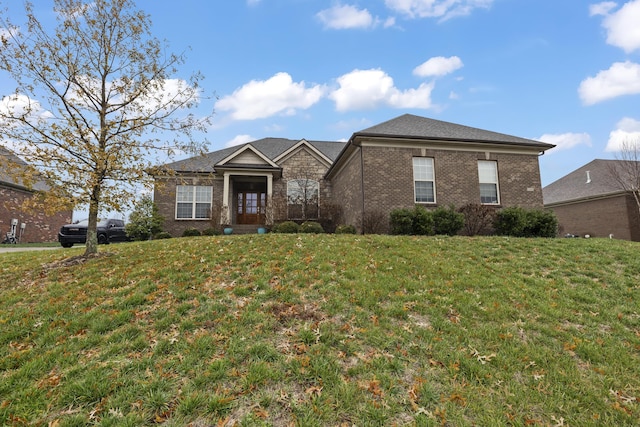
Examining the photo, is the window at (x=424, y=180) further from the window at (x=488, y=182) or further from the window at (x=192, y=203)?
the window at (x=192, y=203)

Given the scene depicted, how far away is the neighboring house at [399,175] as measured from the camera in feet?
42.9

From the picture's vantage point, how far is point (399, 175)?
13.2 metres

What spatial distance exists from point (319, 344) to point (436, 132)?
1269cm

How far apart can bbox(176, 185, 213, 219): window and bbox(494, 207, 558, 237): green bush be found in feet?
48.1

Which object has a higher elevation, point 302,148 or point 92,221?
point 302,148

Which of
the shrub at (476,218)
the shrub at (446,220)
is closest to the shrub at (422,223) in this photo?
the shrub at (446,220)

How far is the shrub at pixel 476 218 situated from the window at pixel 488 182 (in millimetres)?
1208

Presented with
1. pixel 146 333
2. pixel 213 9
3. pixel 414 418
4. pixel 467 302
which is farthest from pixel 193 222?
pixel 414 418

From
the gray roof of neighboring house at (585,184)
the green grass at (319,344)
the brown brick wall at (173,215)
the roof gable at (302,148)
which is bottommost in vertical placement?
the green grass at (319,344)

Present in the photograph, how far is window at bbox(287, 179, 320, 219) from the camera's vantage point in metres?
18.4

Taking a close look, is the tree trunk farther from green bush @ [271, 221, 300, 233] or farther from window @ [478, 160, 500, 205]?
window @ [478, 160, 500, 205]

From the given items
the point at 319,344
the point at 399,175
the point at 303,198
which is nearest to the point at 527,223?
the point at 399,175

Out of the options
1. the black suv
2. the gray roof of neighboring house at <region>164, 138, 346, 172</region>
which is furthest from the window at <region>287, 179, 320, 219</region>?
the black suv

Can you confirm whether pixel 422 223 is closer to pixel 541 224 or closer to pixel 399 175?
pixel 399 175
